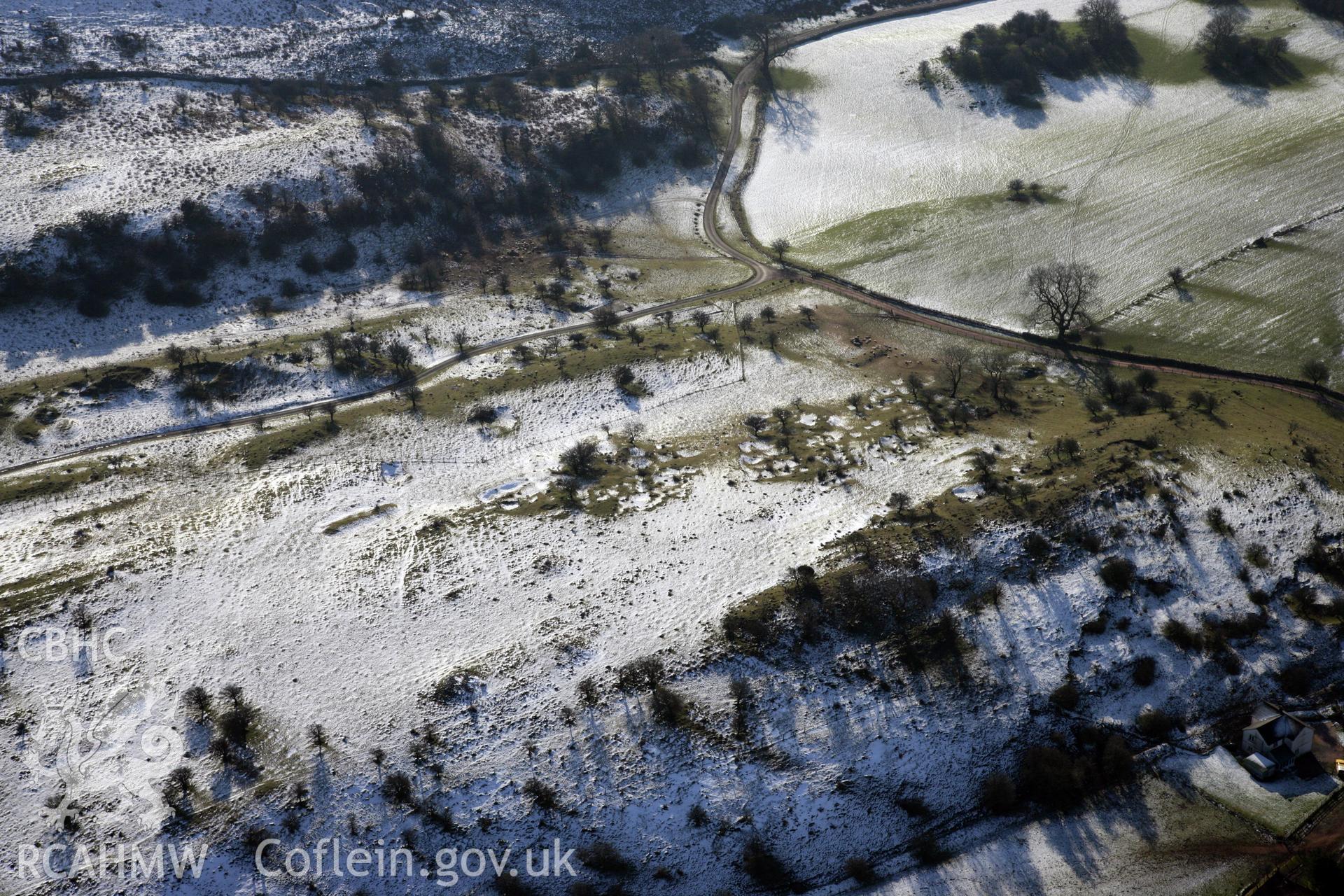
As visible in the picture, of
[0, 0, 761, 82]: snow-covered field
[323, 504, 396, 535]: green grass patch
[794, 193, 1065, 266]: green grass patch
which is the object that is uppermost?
[0, 0, 761, 82]: snow-covered field

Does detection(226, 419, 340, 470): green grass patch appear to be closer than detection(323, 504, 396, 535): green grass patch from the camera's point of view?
No

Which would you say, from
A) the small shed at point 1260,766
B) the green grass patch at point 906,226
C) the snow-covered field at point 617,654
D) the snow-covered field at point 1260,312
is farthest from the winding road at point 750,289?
the small shed at point 1260,766

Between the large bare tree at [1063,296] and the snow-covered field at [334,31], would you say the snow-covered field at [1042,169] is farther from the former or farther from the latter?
the snow-covered field at [334,31]

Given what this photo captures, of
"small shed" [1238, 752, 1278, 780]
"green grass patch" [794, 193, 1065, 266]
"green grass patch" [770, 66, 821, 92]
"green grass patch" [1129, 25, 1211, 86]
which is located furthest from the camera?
"green grass patch" [770, 66, 821, 92]

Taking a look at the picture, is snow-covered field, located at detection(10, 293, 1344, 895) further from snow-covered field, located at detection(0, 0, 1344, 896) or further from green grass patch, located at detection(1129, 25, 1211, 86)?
green grass patch, located at detection(1129, 25, 1211, 86)

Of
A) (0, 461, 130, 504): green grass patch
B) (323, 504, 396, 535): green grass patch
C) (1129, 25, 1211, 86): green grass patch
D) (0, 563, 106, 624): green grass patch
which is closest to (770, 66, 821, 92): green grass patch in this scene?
(1129, 25, 1211, 86): green grass patch

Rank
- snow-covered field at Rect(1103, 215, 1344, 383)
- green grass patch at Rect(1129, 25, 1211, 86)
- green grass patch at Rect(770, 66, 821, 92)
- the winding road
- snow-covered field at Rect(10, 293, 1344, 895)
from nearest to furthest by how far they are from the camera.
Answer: snow-covered field at Rect(10, 293, 1344, 895) → the winding road → snow-covered field at Rect(1103, 215, 1344, 383) → green grass patch at Rect(1129, 25, 1211, 86) → green grass patch at Rect(770, 66, 821, 92)

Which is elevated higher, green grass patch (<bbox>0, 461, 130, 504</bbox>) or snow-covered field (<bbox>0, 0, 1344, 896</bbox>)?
green grass patch (<bbox>0, 461, 130, 504</bbox>)

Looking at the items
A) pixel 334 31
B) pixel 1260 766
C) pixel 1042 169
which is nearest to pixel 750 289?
pixel 1042 169
